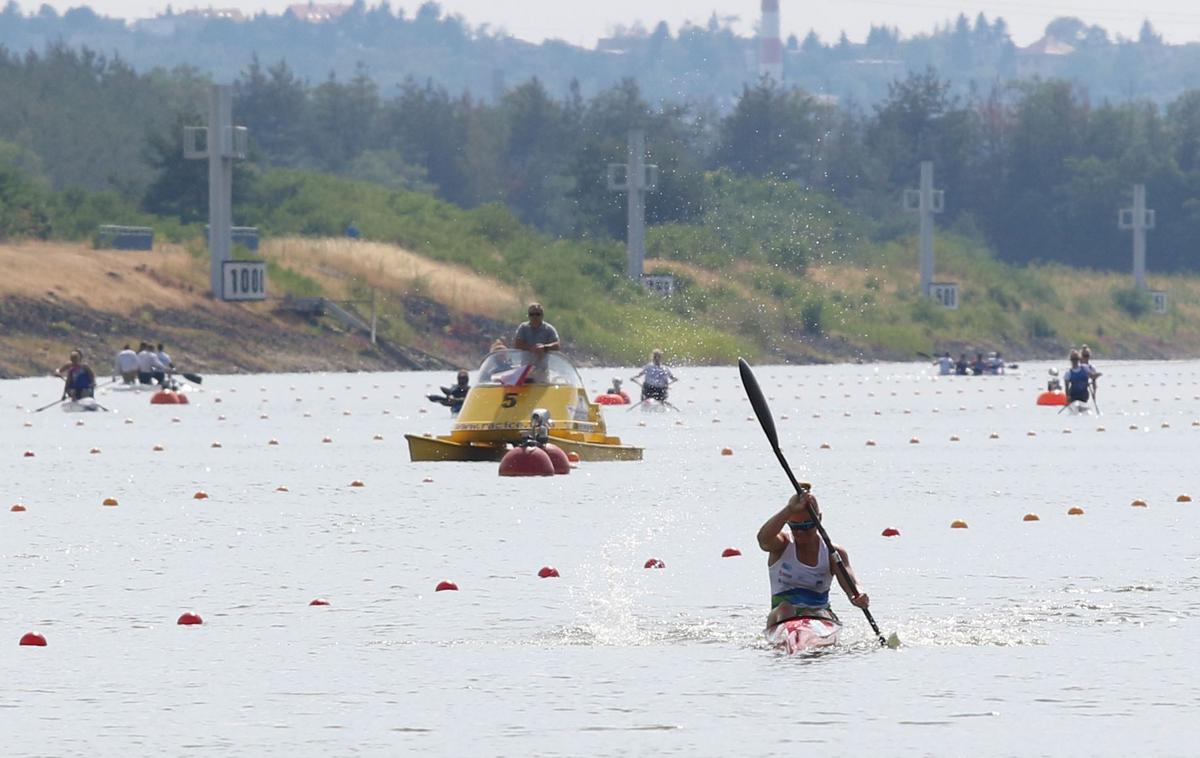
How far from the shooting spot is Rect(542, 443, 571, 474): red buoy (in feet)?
93.4

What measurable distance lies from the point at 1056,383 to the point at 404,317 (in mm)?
32033

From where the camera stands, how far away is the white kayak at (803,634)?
14.2 meters

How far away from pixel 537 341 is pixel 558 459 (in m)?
1.94

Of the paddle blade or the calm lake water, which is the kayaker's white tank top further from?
the paddle blade

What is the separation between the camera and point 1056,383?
52719 mm

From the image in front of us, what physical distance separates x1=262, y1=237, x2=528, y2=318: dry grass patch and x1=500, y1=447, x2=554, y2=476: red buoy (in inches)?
2099

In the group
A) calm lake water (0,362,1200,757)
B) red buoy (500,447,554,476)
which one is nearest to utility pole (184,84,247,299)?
calm lake water (0,362,1200,757)

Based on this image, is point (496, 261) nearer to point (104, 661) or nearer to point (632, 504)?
point (632, 504)

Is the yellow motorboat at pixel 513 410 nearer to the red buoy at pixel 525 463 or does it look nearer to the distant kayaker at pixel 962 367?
the red buoy at pixel 525 463

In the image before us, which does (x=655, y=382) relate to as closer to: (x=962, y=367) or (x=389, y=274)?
(x=962, y=367)

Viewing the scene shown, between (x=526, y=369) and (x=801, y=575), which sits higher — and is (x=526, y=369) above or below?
below

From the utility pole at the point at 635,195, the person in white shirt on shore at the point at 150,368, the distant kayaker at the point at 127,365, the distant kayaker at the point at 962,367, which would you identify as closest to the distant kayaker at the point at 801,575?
the person in white shirt on shore at the point at 150,368

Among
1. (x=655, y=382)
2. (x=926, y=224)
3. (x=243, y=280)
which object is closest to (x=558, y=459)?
(x=655, y=382)

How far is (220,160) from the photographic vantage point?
73062 millimetres
